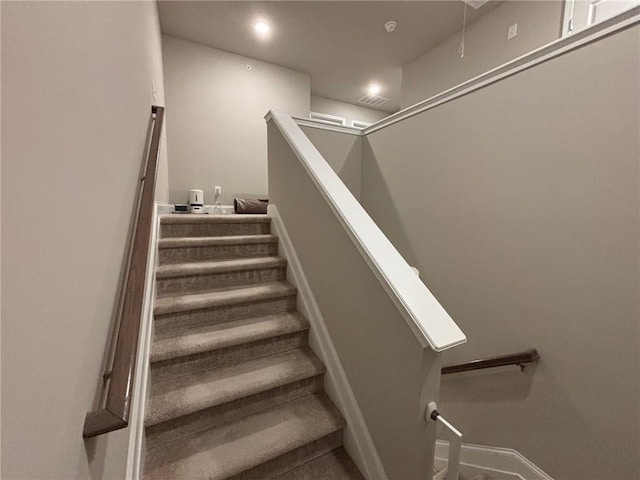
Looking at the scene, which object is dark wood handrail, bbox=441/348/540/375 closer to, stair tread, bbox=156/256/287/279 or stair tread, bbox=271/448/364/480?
stair tread, bbox=271/448/364/480

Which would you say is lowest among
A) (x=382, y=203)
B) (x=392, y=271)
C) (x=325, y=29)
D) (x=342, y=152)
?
(x=392, y=271)

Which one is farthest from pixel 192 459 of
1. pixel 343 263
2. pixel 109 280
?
pixel 343 263

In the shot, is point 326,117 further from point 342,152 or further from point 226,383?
point 226,383

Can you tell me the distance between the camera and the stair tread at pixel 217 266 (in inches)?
67.6

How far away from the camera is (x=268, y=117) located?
2420 millimetres

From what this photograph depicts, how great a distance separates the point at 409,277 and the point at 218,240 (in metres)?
1.46

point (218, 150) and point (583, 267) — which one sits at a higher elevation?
point (218, 150)

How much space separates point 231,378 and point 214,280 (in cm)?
67

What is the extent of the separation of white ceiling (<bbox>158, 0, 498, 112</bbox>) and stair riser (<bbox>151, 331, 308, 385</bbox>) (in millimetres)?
3558

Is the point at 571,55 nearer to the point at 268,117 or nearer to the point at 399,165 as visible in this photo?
the point at 399,165

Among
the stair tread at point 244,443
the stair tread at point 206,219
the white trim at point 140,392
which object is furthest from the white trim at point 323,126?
the stair tread at point 244,443

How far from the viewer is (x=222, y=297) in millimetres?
1700

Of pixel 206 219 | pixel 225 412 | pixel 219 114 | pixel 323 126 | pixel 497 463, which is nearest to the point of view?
pixel 225 412

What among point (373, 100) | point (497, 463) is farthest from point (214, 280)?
point (373, 100)
